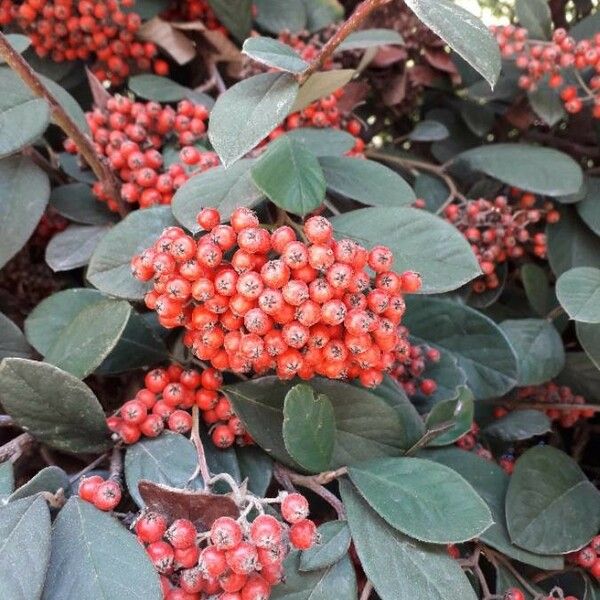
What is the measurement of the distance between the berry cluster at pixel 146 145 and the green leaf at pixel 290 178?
236 mm

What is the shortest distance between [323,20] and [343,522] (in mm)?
1258

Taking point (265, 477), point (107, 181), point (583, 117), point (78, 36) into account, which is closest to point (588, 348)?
point (265, 477)

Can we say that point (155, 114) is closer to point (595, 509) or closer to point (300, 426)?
point (300, 426)

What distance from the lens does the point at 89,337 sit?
1.01 m

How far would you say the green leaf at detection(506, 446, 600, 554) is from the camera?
3.64 feet

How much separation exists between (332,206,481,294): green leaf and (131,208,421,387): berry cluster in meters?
0.11

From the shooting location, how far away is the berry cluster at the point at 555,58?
59.1 inches

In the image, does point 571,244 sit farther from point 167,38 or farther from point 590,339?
point 167,38

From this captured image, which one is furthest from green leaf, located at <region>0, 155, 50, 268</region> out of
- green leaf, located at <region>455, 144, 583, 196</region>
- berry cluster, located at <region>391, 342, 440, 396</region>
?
green leaf, located at <region>455, 144, 583, 196</region>

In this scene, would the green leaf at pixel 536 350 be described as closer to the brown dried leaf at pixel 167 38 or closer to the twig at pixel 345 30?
the twig at pixel 345 30

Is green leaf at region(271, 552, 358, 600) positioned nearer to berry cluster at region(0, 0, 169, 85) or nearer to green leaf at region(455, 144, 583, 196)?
green leaf at region(455, 144, 583, 196)

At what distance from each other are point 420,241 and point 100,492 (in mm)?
577

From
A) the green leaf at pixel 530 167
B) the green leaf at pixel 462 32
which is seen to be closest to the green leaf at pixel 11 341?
the green leaf at pixel 462 32

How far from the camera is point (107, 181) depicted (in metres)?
1.27
